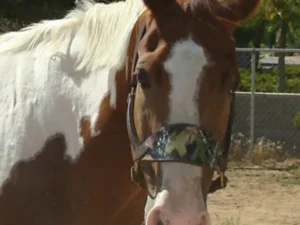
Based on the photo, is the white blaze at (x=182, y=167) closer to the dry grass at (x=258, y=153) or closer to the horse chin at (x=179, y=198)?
the horse chin at (x=179, y=198)

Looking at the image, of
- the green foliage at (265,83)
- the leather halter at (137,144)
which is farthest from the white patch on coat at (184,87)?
the green foliage at (265,83)

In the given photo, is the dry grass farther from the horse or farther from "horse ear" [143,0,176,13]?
"horse ear" [143,0,176,13]

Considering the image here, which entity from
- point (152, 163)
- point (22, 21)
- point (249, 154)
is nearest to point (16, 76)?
point (152, 163)

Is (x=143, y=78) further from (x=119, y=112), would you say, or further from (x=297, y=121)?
(x=297, y=121)

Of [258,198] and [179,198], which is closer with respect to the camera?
[179,198]

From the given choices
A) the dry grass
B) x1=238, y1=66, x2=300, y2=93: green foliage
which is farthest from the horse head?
x1=238, y1=66, x2=300, y2=93: green foliage

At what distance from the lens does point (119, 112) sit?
2736 millimetres

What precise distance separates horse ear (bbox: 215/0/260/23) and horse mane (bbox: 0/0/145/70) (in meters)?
0.36

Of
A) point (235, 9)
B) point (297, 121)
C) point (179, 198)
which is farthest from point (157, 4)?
point (297, 121)

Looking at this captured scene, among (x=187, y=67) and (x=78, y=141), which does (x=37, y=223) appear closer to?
(x=78, y=141)

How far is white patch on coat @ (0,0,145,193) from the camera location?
276 cm

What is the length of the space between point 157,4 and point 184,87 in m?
0.42

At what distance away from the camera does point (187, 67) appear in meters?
2.33

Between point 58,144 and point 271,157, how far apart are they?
23.6 feet
